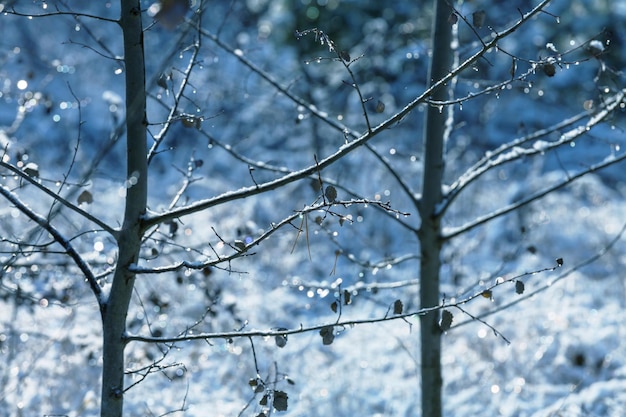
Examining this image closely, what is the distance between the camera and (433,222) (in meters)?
3.59

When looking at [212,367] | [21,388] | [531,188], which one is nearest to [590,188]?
[531,188]

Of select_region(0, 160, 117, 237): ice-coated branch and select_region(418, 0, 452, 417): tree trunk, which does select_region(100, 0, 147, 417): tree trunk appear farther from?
select_region(418, 0, 452, 417): tree trunk

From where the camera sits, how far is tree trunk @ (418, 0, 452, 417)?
3590 millimetres

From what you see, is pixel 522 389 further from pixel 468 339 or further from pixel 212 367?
pixel 212 367

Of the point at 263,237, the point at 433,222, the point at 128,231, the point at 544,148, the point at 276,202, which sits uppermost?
the point at 276,202

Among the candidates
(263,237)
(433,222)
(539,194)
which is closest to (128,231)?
(263,237)

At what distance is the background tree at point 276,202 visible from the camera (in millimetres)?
2398

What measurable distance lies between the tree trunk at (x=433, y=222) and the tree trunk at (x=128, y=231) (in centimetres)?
163

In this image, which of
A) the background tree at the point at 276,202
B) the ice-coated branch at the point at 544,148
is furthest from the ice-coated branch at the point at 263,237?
the ice-coated branch at the point at 544,148

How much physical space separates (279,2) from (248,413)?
9518mm

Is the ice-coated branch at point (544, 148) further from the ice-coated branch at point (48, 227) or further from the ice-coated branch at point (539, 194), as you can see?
the ice-coated branch at point (48, 227)

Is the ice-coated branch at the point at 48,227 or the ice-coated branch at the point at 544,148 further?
the ice-coated branch at the point at 544,148

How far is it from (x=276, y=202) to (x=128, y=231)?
287 inches

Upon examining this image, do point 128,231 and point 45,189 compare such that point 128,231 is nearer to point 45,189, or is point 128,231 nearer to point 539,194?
point 45,189
